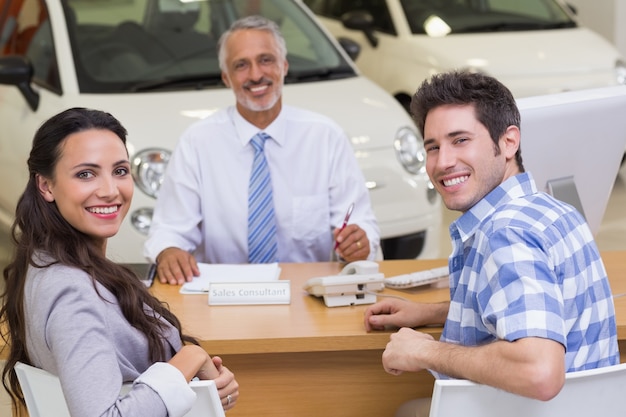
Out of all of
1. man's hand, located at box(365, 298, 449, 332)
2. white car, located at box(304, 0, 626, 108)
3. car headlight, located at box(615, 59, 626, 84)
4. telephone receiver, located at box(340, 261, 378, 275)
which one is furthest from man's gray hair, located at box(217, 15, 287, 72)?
car headlight, located at box(615, 59, 626, 84)

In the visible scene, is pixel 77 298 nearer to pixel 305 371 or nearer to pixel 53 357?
pixel 53 357

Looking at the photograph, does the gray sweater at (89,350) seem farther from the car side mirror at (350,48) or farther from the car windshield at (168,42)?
the car side mirror at (350,48)

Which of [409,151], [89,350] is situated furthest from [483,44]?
[89,350]

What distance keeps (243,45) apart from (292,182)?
50cm

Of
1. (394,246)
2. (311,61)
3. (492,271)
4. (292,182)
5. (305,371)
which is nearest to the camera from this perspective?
(492,271)

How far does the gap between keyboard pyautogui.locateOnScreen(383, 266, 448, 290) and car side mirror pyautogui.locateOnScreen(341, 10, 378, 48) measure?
13.7 ft

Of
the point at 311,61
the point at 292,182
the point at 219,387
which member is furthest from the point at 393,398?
the point at 311,61

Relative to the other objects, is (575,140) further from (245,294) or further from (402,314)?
(245,294)

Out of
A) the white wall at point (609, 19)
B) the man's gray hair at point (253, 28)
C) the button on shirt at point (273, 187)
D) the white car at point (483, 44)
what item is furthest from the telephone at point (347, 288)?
the white wall at point (609, 19)

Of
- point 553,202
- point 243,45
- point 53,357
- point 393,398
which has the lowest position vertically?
point 393,398

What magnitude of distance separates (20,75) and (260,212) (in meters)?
1.71

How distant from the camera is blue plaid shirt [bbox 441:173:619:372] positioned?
85.1 inches

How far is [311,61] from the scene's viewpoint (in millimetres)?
5543

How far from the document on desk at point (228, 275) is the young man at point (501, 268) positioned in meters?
0.84
